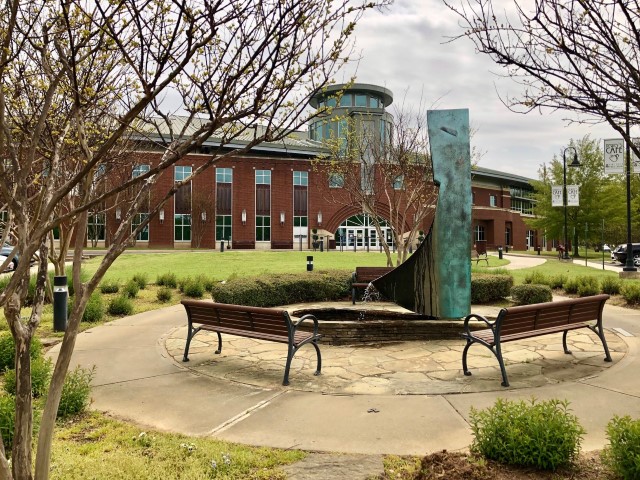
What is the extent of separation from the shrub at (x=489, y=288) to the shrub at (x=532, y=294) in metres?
0.40

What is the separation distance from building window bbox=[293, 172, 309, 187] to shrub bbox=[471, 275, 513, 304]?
136ft

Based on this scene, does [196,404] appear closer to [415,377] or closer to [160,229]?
[415,377]

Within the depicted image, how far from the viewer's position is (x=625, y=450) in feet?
9.29

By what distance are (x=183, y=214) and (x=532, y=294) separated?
4233cm

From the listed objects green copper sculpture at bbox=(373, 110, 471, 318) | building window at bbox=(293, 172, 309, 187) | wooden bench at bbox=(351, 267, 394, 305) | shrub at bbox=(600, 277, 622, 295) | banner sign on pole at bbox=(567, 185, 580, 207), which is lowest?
shrub at bbox=(600, 277, 622, 295)

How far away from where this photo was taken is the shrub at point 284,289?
33.3ft

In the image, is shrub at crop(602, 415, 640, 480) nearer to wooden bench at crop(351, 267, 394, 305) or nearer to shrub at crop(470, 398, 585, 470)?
shrub at crop(470, 398, 585, 470)

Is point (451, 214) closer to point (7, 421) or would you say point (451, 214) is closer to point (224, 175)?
point (7, 421)

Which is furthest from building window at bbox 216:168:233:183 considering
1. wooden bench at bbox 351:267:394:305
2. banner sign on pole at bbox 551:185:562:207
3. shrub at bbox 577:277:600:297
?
shrub at bbox 577:277:600:297

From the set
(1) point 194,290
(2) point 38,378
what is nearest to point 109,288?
(1) point 194,290

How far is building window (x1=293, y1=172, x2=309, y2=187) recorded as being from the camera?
5206 cm

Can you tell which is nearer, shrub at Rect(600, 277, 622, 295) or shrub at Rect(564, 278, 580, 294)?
shrub at Rect(600, 277, 622, 295)

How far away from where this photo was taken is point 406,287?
805 cm

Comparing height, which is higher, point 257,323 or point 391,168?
point 391,168
